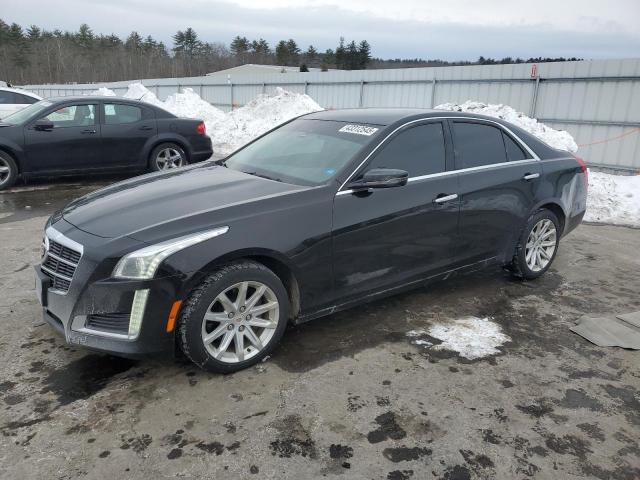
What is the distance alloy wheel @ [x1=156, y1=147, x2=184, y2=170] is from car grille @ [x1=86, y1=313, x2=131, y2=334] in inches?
281

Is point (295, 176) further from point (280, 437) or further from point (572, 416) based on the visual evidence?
point (572, 416)

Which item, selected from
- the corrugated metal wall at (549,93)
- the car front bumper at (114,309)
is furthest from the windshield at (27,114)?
the corrugated metal wall at (549,93)

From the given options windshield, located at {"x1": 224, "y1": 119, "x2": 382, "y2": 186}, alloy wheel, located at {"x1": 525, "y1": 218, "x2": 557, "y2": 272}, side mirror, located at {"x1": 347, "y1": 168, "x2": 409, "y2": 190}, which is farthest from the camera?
alloy wheel, located at {"x1": 525, "y1": 218, "x2": 557, "y2": 272}

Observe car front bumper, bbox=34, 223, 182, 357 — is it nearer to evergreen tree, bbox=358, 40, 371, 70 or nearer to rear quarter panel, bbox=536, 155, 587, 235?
rear quarter panel, bbox=536, 155, 587, 235

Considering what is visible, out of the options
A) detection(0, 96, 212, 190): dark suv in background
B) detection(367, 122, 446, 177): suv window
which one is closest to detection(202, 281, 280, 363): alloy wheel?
detection(367, 122, 446, 177): suv window

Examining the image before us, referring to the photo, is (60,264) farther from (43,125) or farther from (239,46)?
(239,46)

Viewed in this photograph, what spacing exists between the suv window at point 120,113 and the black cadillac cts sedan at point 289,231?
5.50 metres

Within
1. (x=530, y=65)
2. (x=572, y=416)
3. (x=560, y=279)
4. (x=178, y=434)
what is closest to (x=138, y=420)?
(x=178, y=434)

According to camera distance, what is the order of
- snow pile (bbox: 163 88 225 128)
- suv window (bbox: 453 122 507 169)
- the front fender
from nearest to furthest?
suv window (bbox: 453 122 507 169)
the front fender
snow pile (bbox: 163 88 225 128)

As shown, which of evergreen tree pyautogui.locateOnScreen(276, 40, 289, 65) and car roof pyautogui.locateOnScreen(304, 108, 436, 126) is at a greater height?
evergreen tree pyautogui.locateOnScreen(276, 40, 289, 65)

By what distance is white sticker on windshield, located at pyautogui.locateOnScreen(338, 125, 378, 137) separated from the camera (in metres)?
3.98

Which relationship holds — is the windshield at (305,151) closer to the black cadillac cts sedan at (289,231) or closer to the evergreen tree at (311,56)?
the black cadillac cts sedan at (289,231)

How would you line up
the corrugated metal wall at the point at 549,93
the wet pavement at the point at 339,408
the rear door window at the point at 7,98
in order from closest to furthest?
1. the wet pavement at the point at 339,408
2. the corrugated metal wall at the point at 549,93
3. the rear door window at the point at 7,98

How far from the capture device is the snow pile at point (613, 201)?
811cm
